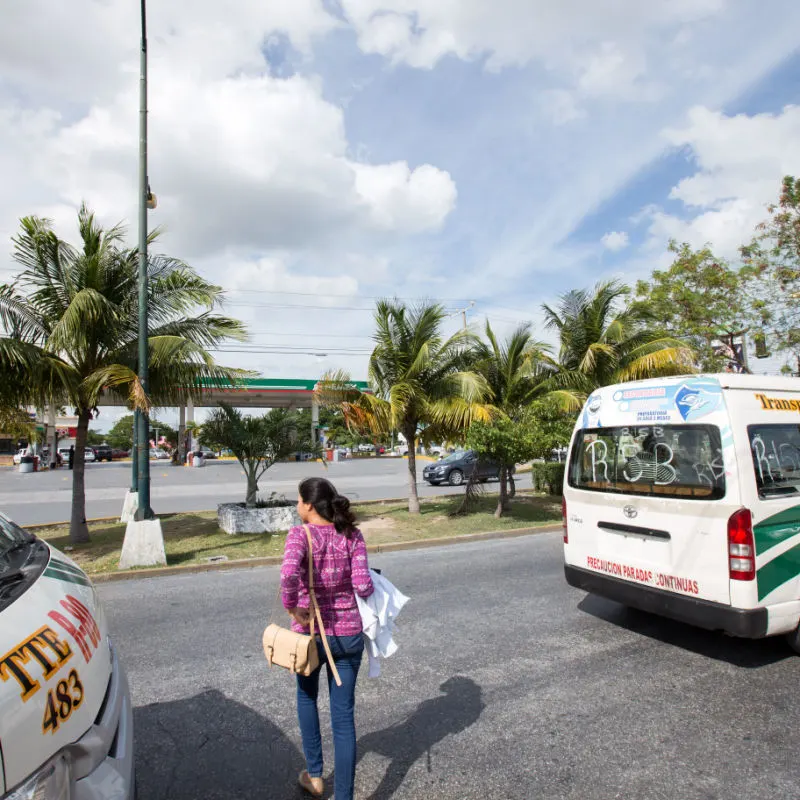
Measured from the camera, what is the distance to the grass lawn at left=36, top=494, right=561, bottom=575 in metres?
8.91

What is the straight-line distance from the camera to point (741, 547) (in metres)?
3.98

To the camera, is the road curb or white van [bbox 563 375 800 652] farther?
the road curb

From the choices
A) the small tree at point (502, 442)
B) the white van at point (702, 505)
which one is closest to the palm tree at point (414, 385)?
the small tree at point (502, 442)

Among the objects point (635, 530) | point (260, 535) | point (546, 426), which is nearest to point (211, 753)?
point (635, 530)

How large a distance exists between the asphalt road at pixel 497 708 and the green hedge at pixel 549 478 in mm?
10508

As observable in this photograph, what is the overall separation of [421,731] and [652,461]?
279 centimetres

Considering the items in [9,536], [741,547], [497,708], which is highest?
[9,536]

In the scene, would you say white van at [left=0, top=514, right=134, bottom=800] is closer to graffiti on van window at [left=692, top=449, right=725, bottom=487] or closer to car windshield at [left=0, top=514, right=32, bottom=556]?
car windshield at [left=0, top=514, right=32, bottom=556]

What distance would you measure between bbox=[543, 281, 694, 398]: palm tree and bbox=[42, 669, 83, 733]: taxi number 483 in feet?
44.9

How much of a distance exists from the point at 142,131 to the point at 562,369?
11128 mm

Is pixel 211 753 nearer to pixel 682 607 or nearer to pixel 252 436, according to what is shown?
pixel 682 607

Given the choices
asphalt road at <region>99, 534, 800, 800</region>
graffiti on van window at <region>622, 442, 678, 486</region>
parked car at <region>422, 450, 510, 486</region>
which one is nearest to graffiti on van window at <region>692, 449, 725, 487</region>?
graffiti on van window at <region>622, 442, 678, 486</region>

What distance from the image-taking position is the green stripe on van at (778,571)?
13.1 feet

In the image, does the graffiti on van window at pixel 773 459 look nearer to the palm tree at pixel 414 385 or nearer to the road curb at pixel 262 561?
the road curb at pixel 262 561
